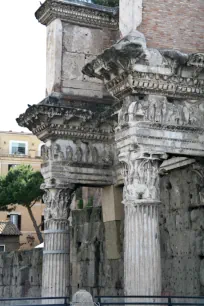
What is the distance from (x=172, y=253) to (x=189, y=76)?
4.33 meters

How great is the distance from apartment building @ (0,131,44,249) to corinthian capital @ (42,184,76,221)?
98.0 feet

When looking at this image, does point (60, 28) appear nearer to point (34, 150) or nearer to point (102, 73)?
point (102, 73)

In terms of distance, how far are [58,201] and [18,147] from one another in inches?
1310

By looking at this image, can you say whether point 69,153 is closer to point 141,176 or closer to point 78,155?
point 78,155

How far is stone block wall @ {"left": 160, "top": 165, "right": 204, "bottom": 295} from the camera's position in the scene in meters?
11.8

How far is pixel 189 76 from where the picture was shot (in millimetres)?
9906

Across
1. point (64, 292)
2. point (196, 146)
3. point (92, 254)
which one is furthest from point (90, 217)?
point (196, 146)

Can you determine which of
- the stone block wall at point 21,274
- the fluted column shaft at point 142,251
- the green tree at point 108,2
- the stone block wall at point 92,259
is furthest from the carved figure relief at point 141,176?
the green tree at point 108,2

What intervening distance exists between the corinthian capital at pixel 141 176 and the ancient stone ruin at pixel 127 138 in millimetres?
16

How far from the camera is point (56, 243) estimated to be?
13.0 meters

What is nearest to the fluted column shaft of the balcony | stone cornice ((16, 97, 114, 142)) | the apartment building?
stone cornice ((16, 97, 114, 142))

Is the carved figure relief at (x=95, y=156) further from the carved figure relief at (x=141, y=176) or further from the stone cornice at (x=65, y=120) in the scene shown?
the carved figure relief at (x=141, y=176)

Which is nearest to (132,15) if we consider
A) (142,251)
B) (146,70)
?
(146,70)

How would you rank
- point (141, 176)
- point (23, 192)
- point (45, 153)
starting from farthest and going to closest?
point (23, 192) → point (45, 153) → point (141, 176)
